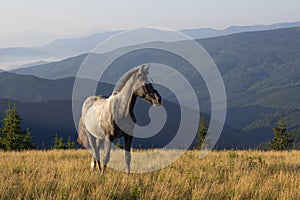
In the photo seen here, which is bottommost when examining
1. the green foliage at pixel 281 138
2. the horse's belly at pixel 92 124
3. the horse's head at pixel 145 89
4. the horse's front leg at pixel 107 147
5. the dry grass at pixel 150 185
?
the green foliage at pixel 281 138

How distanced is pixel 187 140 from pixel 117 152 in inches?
192

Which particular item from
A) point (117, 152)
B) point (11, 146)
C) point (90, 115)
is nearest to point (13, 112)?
point (11, 146)

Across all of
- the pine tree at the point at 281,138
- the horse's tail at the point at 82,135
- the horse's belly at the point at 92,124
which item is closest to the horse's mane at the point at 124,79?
the horse's belly at the point at 92,124

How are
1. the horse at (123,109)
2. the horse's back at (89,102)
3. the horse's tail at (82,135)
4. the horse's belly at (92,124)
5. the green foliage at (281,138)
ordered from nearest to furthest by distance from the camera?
the horse at (123,109), the horse's belly at (92,124), the horse's back at (89,102), the horse's tail at (82,135), the green foliage at (281,138)

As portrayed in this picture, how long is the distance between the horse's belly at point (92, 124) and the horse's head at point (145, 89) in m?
1.54

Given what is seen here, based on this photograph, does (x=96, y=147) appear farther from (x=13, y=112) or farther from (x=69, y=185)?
(x=13, y=112)

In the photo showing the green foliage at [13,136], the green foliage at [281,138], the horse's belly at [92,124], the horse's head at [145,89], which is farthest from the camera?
the green foliage at [281,138]

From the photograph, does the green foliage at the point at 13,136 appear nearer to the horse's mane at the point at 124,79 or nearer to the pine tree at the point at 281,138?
the horse's mane at the point at 124,79

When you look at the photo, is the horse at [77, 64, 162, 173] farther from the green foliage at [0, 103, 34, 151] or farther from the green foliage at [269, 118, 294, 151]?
the green foliage at [269, 118, 294, 151]

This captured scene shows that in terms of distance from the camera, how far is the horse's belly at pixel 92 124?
10.5m

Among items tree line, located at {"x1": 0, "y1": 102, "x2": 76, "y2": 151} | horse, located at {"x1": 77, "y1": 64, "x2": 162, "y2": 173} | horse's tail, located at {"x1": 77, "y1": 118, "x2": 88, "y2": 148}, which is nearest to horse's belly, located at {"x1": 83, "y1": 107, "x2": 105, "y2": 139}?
horse, located at {"x1": 77, "y1": 64, "x2": 162, "y2": 173}

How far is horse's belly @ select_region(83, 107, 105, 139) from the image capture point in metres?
10.5

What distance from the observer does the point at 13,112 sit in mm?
39156

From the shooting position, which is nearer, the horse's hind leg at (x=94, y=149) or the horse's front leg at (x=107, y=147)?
the horse's front leg at (x=107, y=147)
